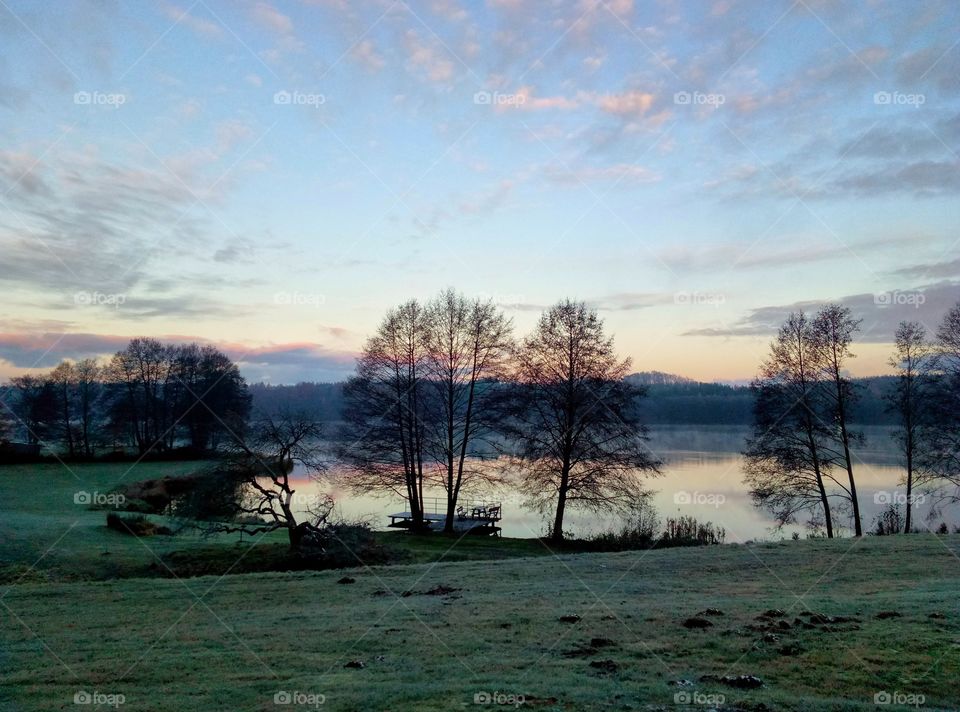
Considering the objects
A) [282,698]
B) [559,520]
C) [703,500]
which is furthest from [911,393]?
[282,698]

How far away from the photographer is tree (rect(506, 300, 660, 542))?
113 feet

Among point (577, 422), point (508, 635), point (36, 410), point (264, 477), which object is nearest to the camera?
point (508, 635)

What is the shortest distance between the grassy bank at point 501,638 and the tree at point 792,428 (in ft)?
51.8

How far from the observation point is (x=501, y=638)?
11.1m

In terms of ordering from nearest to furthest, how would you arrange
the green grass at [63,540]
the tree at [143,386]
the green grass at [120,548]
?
the green grass at [63,540], the green grass at [120,548], the tree at [143,386]

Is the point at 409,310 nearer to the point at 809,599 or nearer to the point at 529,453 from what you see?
the point at 529,453

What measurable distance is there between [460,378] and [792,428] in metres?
18.7

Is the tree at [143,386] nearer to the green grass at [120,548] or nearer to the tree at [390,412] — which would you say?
the green grass at [120,548]

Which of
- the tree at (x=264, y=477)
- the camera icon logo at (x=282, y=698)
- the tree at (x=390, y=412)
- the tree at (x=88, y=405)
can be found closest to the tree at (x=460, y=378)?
the tree at (x=390, y=412)

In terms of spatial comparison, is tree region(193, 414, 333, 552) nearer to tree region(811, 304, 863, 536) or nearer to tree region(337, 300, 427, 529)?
tree region(337, 300, 427, 529)

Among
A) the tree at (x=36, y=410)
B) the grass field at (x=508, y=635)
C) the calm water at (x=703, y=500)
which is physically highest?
the tree at (x=36, y=410)

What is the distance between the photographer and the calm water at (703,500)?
3662cm

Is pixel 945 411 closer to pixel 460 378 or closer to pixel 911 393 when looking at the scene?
pixel 911 393

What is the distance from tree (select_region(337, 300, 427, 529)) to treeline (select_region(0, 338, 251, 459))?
3076 cm
